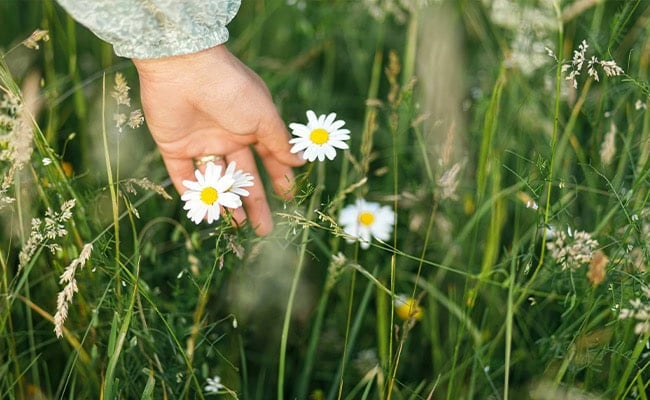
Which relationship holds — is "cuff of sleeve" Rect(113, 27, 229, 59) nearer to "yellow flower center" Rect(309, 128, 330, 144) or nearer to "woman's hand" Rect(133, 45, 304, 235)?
"woman's hand" Rect(133, 45, 304, 235)

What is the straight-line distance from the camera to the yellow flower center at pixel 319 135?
1.12m

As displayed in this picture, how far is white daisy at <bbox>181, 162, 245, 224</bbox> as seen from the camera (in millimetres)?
1019

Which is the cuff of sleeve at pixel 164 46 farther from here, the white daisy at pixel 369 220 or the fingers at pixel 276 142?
the white daisy at pixel 369 220

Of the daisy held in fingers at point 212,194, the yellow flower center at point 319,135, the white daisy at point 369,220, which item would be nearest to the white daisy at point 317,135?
the yellow flower center at point 319,135

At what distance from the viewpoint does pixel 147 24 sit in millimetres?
1094

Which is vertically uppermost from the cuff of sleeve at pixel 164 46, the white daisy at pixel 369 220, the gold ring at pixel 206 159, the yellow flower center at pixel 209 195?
the cuff of sleeve at pixel 164 46

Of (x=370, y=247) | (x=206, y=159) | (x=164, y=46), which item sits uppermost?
(x=164, y=46)

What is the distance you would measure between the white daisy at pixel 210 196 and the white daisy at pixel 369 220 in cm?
38

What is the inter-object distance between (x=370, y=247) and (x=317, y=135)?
368mm

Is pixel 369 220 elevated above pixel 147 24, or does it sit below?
below

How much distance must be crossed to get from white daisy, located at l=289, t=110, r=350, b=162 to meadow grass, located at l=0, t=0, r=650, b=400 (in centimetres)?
4

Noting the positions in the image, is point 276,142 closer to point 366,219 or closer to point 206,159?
point 206,159

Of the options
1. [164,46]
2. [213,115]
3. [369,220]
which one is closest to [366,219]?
[369,220]

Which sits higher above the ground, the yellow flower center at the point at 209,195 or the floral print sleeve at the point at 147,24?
the floral print sleeve at the point at 147,24
